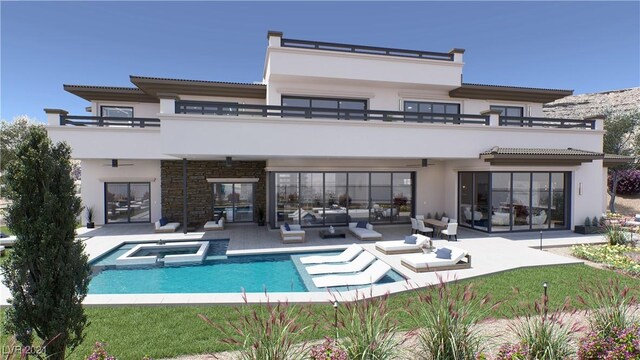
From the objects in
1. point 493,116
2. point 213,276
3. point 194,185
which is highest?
point 493,116

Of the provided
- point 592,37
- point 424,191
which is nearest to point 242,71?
point 424,191

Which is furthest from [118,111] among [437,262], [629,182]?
[629,182]

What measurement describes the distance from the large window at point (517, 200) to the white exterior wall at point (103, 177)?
1949 centimetres

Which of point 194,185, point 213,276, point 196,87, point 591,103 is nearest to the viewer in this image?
point 213,276

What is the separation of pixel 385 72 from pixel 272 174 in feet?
29.1

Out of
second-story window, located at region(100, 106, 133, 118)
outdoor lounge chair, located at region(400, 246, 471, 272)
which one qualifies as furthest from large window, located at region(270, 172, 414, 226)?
second-story window, located at region(100, 106, 133, 118)

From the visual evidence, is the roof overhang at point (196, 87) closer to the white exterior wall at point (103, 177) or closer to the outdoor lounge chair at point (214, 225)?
the white exterior wall at point (103, 177)

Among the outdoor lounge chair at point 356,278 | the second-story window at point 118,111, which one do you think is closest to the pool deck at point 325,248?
the outdoor lounge chair at point 356,278

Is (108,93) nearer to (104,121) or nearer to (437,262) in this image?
(104,121)

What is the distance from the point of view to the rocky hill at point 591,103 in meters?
55.3

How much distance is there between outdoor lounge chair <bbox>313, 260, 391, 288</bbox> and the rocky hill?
6431 centimetres

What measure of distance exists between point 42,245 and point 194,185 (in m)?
16.2

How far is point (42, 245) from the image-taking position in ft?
13.5

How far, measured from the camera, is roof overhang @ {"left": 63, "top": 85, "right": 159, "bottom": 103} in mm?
18656
